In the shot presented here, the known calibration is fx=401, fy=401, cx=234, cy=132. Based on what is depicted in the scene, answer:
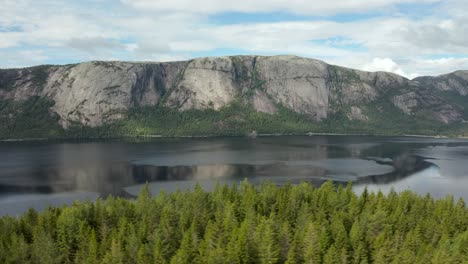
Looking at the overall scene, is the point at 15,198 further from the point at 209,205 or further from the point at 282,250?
the point at 282,250

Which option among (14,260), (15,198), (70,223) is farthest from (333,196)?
(15,198)

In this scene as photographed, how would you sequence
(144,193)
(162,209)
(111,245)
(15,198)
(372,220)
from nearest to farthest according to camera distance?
(111,245), (372,220), (162,209), (144,193), (15,198)

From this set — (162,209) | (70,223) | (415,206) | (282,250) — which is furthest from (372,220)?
(70,223)

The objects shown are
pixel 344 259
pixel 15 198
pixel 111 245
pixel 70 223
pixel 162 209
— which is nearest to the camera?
pixel 344 259

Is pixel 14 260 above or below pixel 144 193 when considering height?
below

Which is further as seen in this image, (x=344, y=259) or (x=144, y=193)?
(x=144, y=193)

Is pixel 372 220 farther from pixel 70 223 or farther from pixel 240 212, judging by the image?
pixel 70 223
